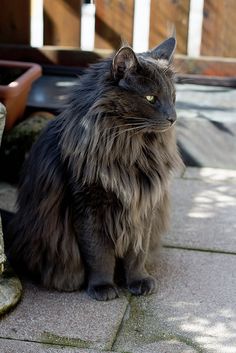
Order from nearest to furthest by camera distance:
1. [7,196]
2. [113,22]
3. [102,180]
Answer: [102,180]
[7,196]
[113,22]

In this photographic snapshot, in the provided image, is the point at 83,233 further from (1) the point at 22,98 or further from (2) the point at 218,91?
(2) the point at 218,91

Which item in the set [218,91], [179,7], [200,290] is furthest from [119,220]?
[179,7]

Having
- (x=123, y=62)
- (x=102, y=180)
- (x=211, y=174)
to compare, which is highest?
(x=123, y=62)

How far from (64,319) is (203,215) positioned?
4.92 feet

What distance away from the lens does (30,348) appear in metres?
3.01

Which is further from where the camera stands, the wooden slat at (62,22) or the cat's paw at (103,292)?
the wooden slat at (62,22)

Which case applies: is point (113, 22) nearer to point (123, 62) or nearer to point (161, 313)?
point (123, 62)

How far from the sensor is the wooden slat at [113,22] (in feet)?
20.3

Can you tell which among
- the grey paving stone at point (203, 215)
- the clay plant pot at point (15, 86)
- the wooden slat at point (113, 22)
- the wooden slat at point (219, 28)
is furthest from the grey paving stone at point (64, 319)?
the wooden slat at point (219, 28)

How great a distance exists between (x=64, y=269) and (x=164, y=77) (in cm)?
105

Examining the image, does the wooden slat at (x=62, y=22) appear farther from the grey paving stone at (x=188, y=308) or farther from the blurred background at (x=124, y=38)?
the grey paving stone at (x=188, y=308)

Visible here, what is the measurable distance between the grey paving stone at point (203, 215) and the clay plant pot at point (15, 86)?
1.19 meters

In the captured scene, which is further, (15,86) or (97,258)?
(15,86)

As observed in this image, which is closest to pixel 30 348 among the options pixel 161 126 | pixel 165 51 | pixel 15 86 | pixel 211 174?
pixel 161 126
